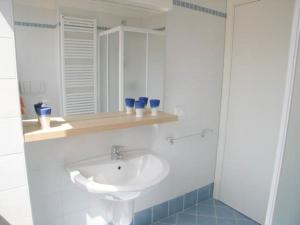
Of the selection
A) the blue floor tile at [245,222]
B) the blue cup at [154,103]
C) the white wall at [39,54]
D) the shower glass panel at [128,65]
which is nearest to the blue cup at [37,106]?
the white wall at [39,54]

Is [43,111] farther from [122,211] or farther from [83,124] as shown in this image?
[122,211]

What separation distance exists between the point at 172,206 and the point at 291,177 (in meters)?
1.14

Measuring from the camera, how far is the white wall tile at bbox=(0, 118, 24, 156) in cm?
116

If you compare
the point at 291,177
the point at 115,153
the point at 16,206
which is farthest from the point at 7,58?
the point at 291,177

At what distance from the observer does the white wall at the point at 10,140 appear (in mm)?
1115

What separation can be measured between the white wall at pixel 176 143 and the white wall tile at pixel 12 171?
9.6 inches

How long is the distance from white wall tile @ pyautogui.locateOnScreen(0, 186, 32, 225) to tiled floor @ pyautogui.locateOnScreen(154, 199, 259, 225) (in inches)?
50.0

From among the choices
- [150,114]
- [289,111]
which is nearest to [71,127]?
[150,114]

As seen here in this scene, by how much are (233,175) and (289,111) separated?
1.21m

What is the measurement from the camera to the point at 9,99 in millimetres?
1148

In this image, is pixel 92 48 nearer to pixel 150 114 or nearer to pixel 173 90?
pixel 150 114

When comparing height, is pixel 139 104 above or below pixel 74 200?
above

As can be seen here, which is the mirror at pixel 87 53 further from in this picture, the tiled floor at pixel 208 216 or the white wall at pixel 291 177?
the tiled floor at pixel 208 216

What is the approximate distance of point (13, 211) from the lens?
124cm
